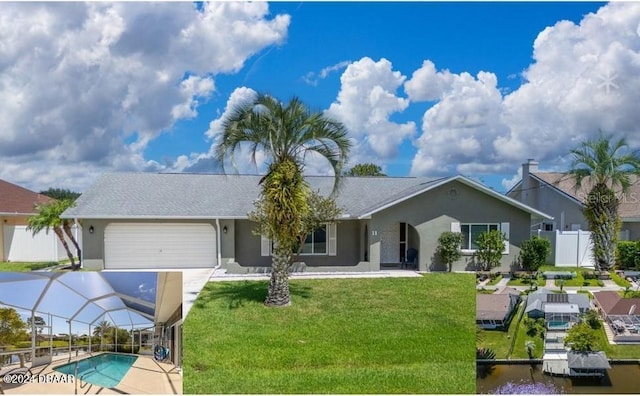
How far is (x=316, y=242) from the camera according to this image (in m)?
18.6

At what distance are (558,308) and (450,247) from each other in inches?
523

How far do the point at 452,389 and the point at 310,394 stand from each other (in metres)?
1.72

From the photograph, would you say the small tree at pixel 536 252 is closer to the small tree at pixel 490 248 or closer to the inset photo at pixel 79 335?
the small tree at pixel 490 248

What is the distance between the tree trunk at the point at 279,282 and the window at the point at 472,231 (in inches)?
346

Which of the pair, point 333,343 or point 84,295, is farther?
point 333,343

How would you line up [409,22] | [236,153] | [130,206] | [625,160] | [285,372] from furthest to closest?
1. [130,206]
2. [625,160]
3. [236,153]
4. [409,22]
5. [285,372]

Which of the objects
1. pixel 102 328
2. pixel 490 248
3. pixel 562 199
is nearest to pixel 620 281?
pixel 102 328

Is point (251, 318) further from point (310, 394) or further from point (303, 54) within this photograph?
point (303, 54)

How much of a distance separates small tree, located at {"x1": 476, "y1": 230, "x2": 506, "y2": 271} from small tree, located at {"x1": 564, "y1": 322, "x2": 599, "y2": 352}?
13.0 meters

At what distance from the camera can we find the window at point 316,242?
18.5 m

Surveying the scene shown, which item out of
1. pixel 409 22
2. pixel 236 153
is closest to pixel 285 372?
pixel 236 153

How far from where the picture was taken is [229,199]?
1938cm

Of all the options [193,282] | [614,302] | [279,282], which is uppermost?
[614,302]

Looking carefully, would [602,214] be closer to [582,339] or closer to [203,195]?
[582,339]
